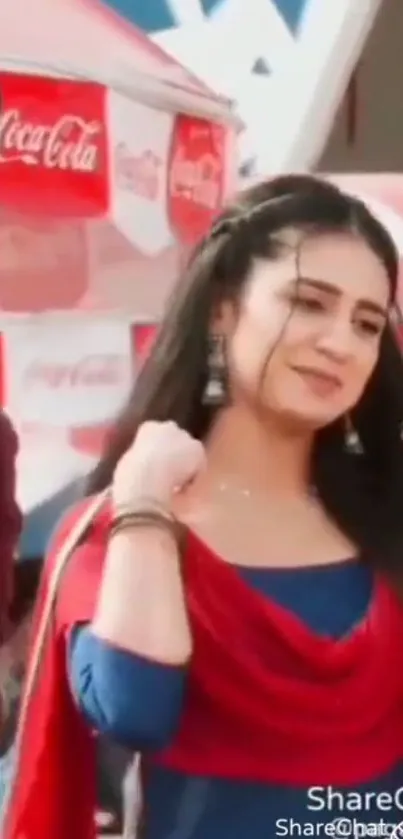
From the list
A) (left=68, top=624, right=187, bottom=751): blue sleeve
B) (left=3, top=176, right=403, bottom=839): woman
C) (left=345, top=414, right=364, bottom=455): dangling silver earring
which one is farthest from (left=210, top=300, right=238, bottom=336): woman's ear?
(left=68, top=624, right=187, bottom=751): blue sleeve

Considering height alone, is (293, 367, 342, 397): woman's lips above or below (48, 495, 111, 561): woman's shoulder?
above

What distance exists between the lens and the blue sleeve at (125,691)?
0.71m

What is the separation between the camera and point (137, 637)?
28.1 inches

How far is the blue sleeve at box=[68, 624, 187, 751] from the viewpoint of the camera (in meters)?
0.71

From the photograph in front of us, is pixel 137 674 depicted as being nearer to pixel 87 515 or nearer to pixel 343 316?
pixel 87 515

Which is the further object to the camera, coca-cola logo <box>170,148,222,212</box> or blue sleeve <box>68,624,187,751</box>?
coca-cola logo <box>170,148,222,212</box>

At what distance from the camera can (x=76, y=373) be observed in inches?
33.2

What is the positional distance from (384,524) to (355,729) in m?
0.14

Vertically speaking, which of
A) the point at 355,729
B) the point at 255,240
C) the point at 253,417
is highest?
the point at 255,240

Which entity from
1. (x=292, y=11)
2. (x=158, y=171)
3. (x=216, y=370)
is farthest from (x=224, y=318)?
(x=292, y=11)

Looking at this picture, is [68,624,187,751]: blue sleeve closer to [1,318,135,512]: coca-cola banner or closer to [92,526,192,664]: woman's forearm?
[92,526,192,664]: woman's forearm

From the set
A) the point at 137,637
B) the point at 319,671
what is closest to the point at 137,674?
the point at 137,637

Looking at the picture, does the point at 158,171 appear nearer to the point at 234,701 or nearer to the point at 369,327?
the point at 369,327

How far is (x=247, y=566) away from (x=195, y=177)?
0.28 metres
